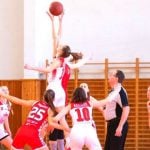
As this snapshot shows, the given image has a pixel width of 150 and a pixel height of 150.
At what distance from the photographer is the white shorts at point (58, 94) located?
5.99m

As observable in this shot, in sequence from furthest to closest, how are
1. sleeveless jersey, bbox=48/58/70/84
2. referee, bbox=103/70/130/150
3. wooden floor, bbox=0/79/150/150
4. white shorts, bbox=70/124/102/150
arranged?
wooden floor, bbox=0/79/150/150, sleeveless jersey, bbox=48/58/70/84, referee, bbox=103/70/130/150, white shorts, bbox=70/124/102/150

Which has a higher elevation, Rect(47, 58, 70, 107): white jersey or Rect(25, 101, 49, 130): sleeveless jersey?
Rect(47, 58, 70, 107): white jersey

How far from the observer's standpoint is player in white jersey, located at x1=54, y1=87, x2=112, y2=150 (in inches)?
201

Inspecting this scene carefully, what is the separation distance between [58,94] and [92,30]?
15.6 feet

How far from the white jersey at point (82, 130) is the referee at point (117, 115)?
568 millimetres

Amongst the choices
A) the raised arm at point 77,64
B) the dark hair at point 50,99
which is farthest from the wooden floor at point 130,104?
the dark hair at point 50,99

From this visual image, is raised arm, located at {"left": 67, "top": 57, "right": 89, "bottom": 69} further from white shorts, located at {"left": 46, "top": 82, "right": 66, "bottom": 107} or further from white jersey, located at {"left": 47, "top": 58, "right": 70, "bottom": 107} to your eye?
white shorts, located at {"left": 46, "top": 82, "right": 66, "bottom": 107}

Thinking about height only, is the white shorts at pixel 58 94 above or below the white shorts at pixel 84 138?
above

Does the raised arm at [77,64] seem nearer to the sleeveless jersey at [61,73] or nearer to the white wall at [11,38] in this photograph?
the sleeveless jersey at [61,73]

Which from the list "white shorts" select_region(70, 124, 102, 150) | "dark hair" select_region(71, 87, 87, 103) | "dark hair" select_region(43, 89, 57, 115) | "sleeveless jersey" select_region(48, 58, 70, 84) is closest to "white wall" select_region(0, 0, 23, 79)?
"sleeveless jersey" select_region(48, 58, 70, 84)

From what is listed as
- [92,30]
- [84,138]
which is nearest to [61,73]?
[84,138]

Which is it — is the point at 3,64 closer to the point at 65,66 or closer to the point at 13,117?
the point at 13,117

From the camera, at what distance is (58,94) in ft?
19.7

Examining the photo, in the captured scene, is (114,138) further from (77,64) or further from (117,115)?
(77,64)
